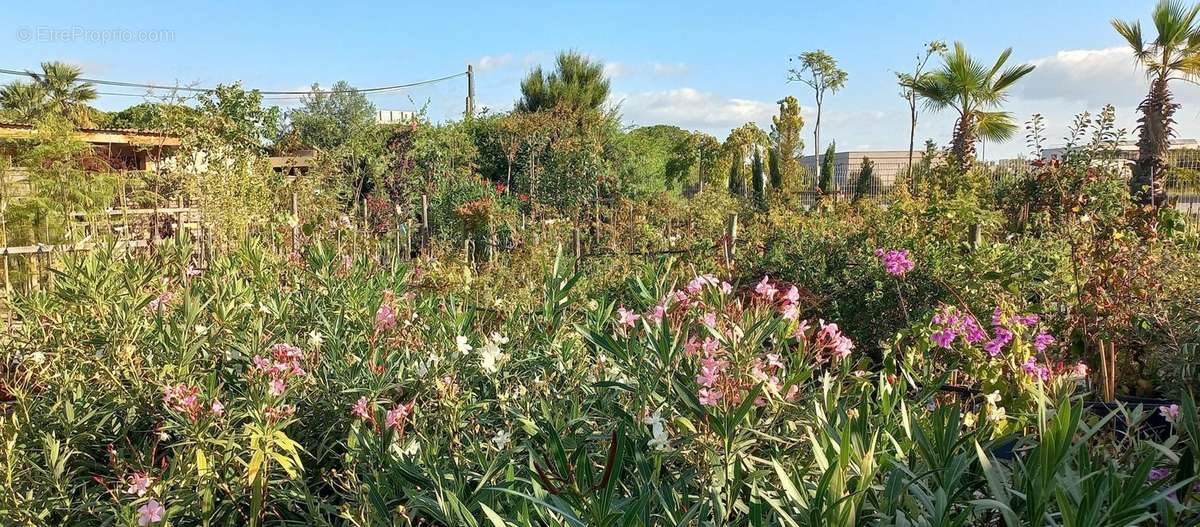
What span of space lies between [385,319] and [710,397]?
3.30 ft

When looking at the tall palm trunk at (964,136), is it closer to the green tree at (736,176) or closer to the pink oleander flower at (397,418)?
the green tree at (736,176)

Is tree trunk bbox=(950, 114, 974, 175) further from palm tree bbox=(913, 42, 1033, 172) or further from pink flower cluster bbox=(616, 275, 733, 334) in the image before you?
pink flower cluster bbox=(616, 275, 733, 334)

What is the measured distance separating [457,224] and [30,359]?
29.4 ft

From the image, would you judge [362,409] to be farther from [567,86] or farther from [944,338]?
[567,86]

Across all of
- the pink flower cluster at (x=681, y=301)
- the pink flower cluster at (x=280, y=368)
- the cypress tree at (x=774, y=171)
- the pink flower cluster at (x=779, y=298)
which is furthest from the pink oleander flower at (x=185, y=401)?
the cypress tree at (x=774, y=171)

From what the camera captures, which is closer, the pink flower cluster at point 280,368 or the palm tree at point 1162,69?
the pink flower cluster at point 280,368

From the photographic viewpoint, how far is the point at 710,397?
1.21 meters

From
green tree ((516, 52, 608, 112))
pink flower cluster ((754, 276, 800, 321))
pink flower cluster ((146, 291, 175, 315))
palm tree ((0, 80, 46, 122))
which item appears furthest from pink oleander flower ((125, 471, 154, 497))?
palm tree ((0, 80, 46, 122))

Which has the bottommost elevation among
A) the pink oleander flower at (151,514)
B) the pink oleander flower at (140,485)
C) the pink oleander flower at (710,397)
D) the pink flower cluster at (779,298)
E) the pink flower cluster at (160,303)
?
the pink oleander flower at (151,514)

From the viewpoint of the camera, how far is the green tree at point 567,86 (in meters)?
17.5

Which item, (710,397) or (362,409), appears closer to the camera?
(710,397)

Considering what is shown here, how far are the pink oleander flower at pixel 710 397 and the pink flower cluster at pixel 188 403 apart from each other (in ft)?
3.25

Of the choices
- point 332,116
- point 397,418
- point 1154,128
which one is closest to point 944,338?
point 397,418

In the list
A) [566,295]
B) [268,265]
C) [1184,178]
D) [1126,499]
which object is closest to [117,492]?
[566,295]
